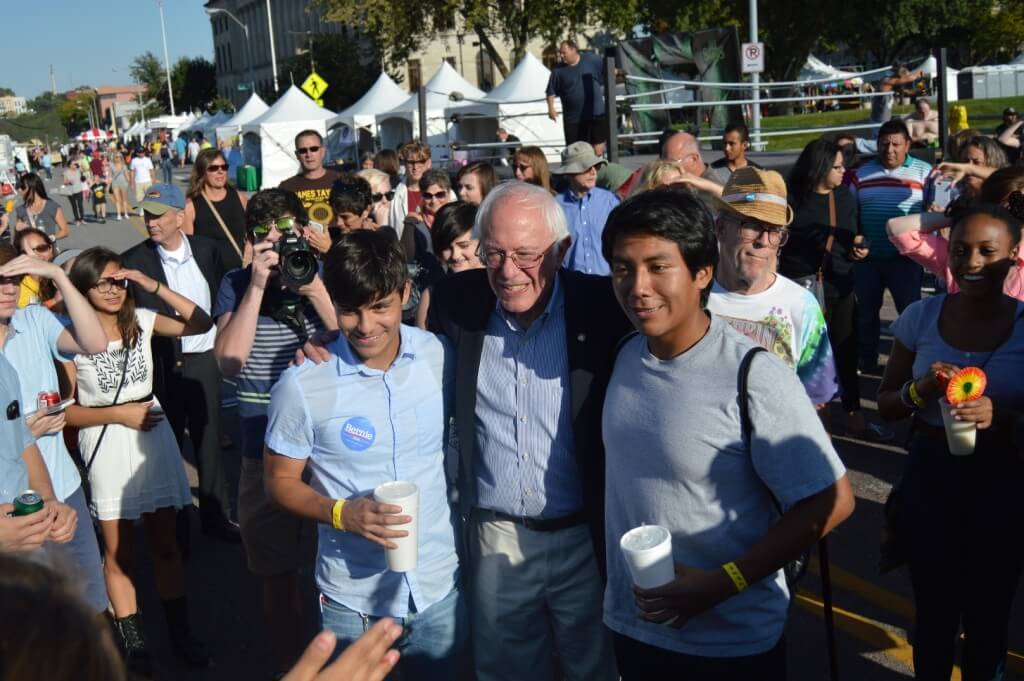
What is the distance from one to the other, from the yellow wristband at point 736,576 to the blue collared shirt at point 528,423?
631 millimetres

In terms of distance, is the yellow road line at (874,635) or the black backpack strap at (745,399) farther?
the yellow road line at (874,635)

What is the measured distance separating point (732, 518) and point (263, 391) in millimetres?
2255

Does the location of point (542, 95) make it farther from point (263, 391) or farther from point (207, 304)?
point (263, 391)

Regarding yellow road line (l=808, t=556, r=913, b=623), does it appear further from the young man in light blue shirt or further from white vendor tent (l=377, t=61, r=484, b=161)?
white vendor tent (l=377, t=61, r=484, b=161)

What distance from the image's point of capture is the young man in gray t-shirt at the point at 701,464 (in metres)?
2.26

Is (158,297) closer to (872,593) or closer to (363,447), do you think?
(363,447)

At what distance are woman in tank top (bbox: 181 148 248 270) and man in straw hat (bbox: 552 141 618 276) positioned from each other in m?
2.26

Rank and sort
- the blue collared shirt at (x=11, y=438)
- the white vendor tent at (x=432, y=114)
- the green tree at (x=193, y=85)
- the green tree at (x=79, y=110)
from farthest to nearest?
the green tree at (x=79, y=110)
the green tree at (x=193, y=85)
the white vendor tent at (x=432, y=114)
the blue collared shirt at (x=11, y=438)

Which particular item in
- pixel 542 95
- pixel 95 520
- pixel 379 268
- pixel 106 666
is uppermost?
pixel 542 95

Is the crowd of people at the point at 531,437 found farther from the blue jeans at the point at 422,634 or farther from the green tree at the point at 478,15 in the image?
the green tree at the point at 478,15

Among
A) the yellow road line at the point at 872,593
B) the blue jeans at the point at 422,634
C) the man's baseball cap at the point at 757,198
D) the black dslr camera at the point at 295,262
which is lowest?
the yellow road line at the point at 872,593

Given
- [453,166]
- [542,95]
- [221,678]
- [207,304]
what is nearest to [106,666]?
[221,678]

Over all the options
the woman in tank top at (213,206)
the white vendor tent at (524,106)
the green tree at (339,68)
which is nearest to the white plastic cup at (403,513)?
the woman in tank top at (213,206)

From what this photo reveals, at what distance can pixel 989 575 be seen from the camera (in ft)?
10.5
